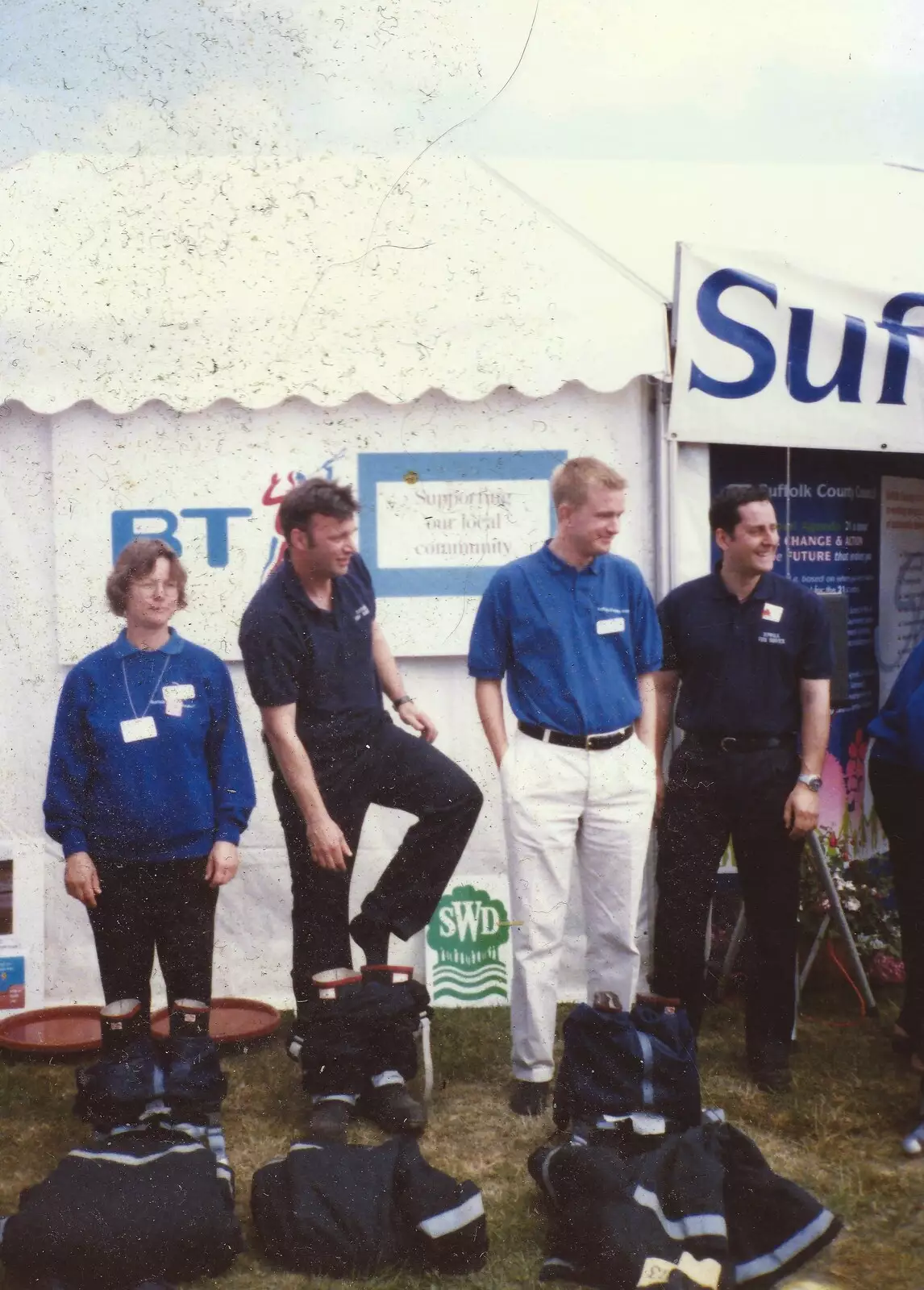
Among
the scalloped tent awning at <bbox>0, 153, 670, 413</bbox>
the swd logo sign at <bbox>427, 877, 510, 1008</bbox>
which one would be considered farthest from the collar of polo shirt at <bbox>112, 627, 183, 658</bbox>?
the swd logo sign at <bbox>427, 877, 510, 1008</bbox>

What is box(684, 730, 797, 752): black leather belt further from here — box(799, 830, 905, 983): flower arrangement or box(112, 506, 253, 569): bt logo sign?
box(112, 506, 253, 569): bt logo sign

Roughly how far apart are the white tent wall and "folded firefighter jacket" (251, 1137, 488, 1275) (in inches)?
76.6

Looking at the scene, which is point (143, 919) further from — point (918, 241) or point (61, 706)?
point (918, 241)

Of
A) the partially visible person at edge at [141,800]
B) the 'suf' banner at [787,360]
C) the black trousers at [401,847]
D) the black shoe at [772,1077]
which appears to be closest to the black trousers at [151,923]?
the partially visible person at edge at [141,800]

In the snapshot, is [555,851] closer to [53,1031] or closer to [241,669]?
[241,669]

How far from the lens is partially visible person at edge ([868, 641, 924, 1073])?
160 inches

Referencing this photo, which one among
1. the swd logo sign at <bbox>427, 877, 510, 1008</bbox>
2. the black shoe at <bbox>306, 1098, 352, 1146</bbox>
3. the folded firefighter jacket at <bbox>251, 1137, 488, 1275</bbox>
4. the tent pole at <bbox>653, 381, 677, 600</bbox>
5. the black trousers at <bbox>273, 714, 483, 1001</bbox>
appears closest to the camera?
the folded firefighter jacket at <bbox>251, 1137, 488, 1275</bbox>

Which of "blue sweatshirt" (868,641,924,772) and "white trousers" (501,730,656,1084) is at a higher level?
"blue sweatshirt" (868,641,924,772)

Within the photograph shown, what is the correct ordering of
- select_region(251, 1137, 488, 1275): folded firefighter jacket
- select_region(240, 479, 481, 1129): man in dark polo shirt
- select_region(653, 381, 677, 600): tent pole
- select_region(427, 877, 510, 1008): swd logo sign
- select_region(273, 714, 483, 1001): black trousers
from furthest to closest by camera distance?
select_region(427, 877, 510, 1008): swd logo sign < select_region(653, 381, 677, 600): tent pole < select_region(273, 714, 483, 1001): black trousers < select_region(240, 479, 481, 1129): man in dark polo shirt < select_region(251, 1137, 488, 1275): folded firefighter jacket

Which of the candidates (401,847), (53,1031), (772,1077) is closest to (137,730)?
(401,847)

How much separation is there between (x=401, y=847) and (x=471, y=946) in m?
1.04

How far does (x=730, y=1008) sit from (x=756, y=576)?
1.78 metres

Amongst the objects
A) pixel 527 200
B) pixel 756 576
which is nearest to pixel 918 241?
pixel 527 200

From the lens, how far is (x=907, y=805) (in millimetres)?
4113
